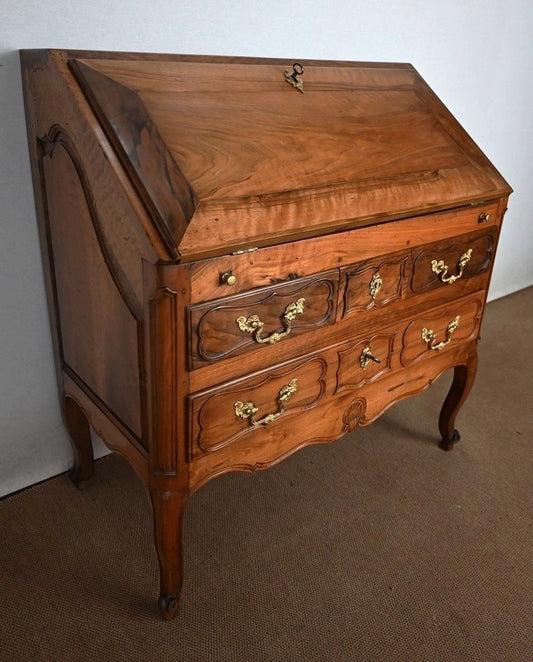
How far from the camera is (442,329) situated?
1883 millimetres

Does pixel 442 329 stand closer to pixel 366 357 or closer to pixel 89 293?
pixel 366 357

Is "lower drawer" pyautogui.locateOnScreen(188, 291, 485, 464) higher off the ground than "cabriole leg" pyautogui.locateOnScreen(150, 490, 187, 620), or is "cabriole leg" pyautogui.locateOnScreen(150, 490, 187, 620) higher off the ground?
"lower drawer" pyautogui.locateOnScreen(188, 291, 485, 464)

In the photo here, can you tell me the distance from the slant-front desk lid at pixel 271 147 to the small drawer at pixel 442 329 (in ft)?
1.15

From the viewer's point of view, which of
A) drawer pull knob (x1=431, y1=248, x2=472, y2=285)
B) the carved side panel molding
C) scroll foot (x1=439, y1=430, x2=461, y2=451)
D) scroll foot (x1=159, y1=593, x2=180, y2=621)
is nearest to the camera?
the carved side panel molding

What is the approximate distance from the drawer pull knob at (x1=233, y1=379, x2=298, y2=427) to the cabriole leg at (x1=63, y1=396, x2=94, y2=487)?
60cm

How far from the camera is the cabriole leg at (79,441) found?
5.83ft

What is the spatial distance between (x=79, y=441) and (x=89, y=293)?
627 millimetres

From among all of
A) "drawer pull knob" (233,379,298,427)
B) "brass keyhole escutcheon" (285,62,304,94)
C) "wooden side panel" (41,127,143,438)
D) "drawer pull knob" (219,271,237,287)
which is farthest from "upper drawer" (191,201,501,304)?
"brass keyhole escutcheon" (285,62,304,94)

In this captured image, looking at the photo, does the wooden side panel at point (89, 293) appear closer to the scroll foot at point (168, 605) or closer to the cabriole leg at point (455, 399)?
the scroll foot at point (168, 605)

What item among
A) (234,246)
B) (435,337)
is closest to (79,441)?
(234,246)

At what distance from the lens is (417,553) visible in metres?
1.77

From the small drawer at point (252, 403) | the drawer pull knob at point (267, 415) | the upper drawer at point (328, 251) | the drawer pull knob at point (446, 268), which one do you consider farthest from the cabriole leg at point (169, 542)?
the drawer pull knob at point (446, 268)

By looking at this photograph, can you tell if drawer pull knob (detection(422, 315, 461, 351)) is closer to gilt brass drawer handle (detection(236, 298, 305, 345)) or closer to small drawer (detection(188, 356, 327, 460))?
small drawer (detection(188, 356, 327, 460))

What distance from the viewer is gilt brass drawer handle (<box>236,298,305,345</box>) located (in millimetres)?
1289
